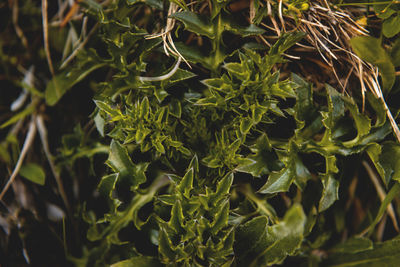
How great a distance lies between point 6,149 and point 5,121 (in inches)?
6.2

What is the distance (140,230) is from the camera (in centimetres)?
120

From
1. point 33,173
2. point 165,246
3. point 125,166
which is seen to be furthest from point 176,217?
point 33,173

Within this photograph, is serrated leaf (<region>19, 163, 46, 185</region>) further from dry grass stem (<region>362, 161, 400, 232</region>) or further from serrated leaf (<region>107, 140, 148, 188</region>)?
dry grass stem (<region>362, 161, 400, 232</region>)

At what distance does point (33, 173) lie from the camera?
4.63 ft

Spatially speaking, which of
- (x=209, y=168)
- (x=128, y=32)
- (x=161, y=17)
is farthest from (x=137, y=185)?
(x=161, y=17)

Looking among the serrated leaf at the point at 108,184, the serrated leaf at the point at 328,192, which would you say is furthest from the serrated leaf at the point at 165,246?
the serrated leaf at the point at 328,192

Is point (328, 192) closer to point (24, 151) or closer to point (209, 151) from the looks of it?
point (209, 151)

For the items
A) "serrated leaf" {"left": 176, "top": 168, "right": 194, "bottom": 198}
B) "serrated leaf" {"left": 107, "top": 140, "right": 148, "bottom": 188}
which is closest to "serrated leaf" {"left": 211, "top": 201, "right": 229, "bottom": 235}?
"serrated leaf" {"left": 176, "top": 168, "right": 194, "bottom": 198}

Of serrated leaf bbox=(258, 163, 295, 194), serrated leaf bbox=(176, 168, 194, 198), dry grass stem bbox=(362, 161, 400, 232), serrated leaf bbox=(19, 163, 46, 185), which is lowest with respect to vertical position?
dry grass stem bbox=(362, 161, 400, 232)

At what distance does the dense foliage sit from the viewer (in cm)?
109

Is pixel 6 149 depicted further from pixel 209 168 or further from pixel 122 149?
pixel 209 168

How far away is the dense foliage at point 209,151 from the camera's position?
109 centimetres

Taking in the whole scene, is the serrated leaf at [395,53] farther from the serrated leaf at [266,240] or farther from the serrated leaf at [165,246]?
the serrated leaf at [165,246]

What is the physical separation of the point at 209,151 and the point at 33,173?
705 millimetres
